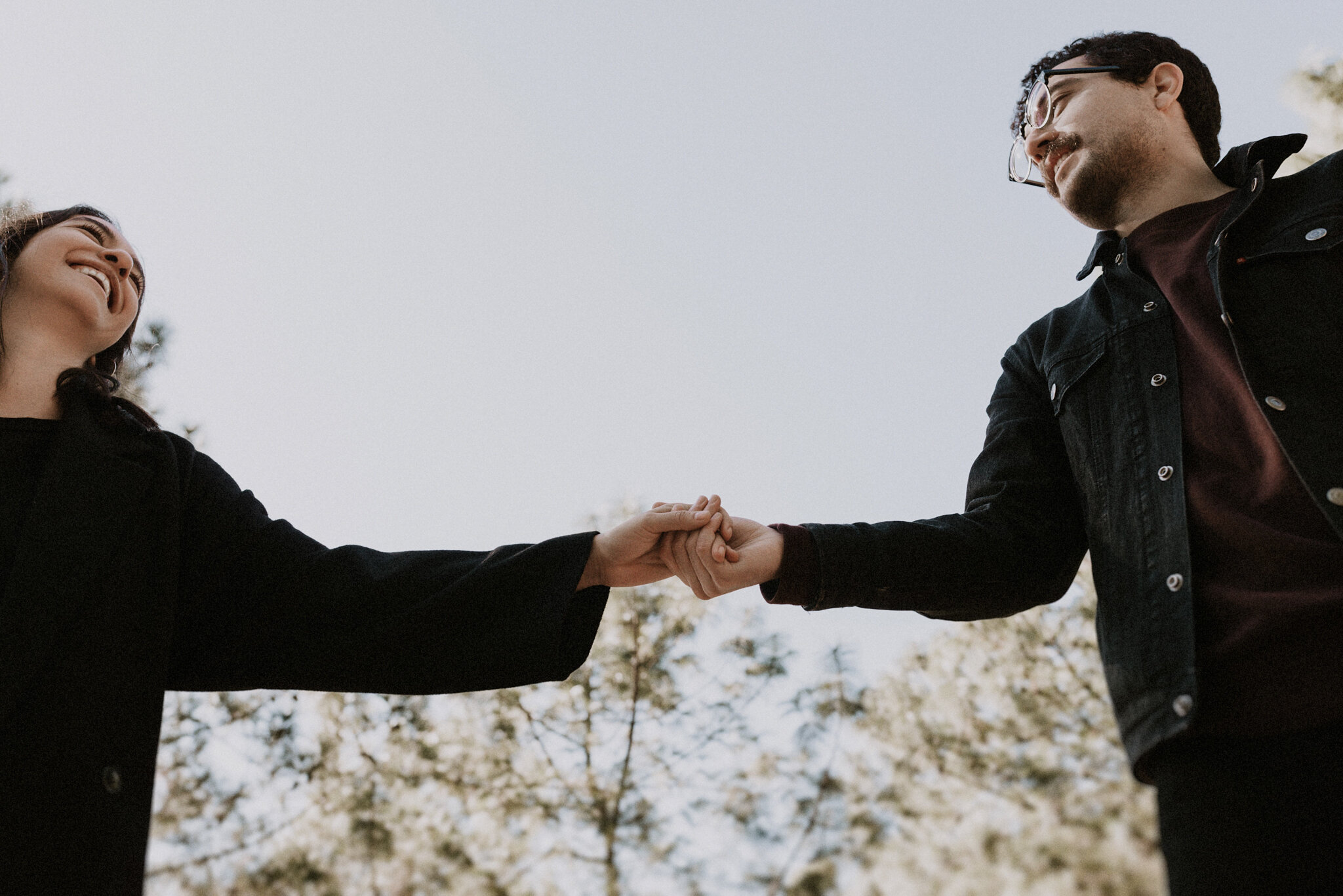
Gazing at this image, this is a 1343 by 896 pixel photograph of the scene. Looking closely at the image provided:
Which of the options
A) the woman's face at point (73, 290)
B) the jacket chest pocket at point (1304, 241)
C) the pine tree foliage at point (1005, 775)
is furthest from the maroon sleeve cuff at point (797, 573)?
the pine tree foliage at point (1005, 775)

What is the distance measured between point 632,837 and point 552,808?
0.49m

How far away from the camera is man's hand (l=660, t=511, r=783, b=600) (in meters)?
1.83

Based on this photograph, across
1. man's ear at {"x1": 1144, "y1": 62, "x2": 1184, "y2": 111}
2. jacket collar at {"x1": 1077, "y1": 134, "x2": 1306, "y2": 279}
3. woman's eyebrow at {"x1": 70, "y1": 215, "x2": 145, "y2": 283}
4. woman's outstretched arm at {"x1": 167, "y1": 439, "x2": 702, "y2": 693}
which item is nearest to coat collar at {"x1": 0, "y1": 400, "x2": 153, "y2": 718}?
woman's outstretched arm at {"x1": 167, "y1": 439, "x2": 702, "y2": 693}

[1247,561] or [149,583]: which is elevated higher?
[149,583]

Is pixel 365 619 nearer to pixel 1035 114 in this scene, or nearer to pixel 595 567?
pixel 595 567

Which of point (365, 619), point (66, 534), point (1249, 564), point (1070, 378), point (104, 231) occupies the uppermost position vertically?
point (104, 231)

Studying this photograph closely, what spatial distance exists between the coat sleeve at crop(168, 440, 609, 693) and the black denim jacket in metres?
0.49

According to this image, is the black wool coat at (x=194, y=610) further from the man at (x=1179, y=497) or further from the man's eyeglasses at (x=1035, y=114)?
the man's eyeglasses at (x=1035, y=114)

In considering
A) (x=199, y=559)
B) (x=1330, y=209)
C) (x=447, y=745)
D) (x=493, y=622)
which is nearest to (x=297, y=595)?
(x=199, y=559)

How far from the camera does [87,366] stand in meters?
2.09

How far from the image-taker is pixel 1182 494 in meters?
1.51

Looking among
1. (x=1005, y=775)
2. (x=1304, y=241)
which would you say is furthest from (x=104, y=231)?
(x=1005, y=775)

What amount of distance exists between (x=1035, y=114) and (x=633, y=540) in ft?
4.23

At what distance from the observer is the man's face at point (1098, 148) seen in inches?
82.0
